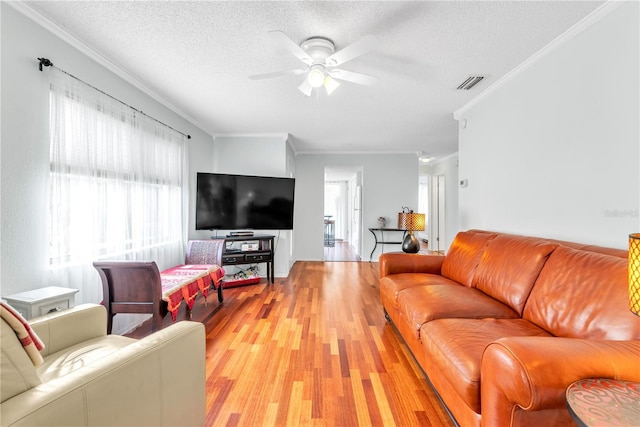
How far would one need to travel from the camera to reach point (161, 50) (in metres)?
2.25

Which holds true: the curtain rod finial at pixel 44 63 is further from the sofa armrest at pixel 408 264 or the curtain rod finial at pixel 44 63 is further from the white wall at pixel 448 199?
the white wall at pixel 448 199

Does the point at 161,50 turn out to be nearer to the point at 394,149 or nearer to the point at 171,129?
the point at 171,129

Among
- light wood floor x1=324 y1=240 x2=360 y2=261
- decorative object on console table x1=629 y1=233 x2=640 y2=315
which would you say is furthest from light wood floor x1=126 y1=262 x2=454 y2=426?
light wood floor x1=324 y1=240 x2=360 y2=261

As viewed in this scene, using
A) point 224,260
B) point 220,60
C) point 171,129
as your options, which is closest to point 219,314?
point 224,260

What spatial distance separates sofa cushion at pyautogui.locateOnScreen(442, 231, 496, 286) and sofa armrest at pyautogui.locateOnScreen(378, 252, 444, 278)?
11 cm

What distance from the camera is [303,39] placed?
2.05m

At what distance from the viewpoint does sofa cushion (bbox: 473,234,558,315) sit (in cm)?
183

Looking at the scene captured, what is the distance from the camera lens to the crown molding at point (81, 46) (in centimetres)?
178

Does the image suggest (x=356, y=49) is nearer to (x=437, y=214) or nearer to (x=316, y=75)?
(x=316, y=75)

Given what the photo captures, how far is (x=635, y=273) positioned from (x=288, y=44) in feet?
6.54

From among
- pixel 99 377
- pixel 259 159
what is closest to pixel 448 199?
pixel 259 159

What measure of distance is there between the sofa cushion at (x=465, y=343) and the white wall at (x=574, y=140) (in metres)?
0.89

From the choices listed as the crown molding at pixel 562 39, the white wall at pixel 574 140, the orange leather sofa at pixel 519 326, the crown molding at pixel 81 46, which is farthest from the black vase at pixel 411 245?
the crown molding at pixel 81 46

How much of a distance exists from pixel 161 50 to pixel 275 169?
2631mm
